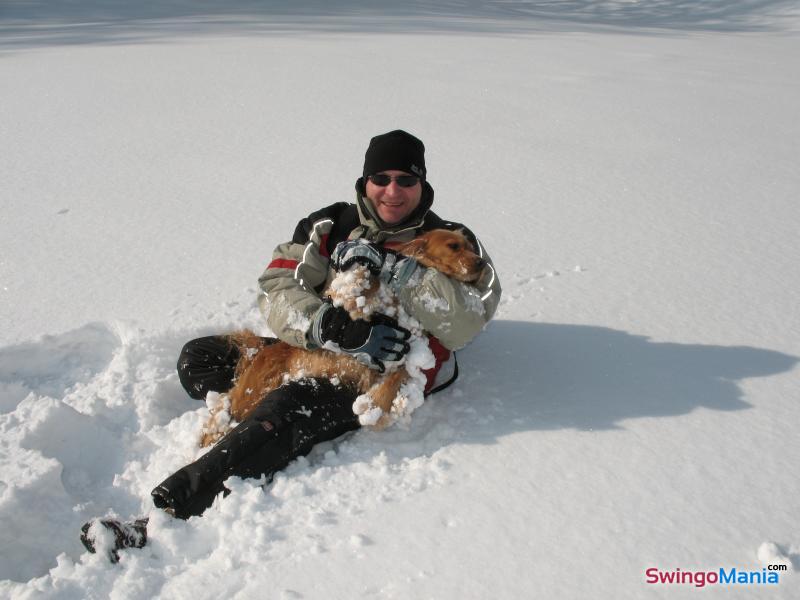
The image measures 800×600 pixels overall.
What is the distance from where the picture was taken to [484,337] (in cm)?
282

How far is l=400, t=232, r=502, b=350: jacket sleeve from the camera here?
7.18 ft

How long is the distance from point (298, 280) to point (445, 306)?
1.99ft

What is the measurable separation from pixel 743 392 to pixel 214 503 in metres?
1.85

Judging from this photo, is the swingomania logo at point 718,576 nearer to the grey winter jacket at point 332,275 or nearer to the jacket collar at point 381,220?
the grey winter jacket at point 332,275

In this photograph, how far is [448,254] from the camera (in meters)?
2.27

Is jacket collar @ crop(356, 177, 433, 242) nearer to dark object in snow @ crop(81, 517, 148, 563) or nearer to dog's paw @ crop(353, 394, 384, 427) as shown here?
dog's paw @ crop(353, 394, 384, 427)

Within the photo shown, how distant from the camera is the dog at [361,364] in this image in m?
2.19

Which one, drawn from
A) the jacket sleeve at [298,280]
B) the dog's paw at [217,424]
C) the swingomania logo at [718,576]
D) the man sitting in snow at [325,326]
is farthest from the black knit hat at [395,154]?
the swingomania logo at [718,576]

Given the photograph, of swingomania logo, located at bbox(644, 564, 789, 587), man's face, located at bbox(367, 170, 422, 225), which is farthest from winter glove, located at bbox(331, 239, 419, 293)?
swingomania logo, located at bbox(644, 564, 789, 587)

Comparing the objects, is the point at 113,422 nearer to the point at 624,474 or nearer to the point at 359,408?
the point at 359,408

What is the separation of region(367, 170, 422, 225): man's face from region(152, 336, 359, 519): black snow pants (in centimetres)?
68

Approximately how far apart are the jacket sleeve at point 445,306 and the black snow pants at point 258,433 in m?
0.37

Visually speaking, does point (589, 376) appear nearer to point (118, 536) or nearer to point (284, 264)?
point (284, 264)

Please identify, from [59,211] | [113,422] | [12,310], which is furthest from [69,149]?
[113,422]
